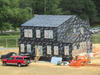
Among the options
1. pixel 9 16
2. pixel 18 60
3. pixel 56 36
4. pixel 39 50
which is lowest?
pixel 18 60

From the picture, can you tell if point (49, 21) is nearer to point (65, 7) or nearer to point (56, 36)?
point (56, 36)

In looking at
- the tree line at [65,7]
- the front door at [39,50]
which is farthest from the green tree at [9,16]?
the front door at [39,50]

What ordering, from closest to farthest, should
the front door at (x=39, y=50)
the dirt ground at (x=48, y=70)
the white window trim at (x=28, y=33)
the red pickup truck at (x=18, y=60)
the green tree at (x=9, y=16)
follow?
the dirt ground at (x=48, y=70), the red pickup truck at (x=18, y=60), the front door at (x=39, y=50), the white window trim at (x=28, y=33), the green tree at (x=9, y=16)

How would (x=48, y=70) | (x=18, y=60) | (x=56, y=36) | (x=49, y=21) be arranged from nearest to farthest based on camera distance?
(x=48, y=70)
(x=18, y=60)
(x=56, y=36)
(x=49, y=21)

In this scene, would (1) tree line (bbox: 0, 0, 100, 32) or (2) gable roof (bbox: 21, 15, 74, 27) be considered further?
(1) tree line (bbox: 0, 0, 100, 32)

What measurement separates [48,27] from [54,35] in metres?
1.68

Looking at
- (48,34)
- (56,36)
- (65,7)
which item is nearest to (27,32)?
(48,34)

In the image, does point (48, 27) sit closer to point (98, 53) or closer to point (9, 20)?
point (98, 53)

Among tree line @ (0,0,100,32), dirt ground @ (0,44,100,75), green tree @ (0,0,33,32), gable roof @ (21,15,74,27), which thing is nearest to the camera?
dirt ground @ (0,44,100,75)

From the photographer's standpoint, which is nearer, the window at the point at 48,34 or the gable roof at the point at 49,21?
the window at the point at 48,34

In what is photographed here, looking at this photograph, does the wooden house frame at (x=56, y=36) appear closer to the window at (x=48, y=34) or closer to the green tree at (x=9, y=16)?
the window at (x=48, y=34)

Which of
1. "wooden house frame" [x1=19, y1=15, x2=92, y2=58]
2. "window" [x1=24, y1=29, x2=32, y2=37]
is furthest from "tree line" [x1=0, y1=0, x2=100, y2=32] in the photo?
"wooden house frame" [x1=19, y1=15, x2=92, y2=58]

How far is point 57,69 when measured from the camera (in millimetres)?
38312

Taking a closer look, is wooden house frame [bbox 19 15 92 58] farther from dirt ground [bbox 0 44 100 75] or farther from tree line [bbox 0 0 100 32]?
tree line [bbox 0 0 100 32]
